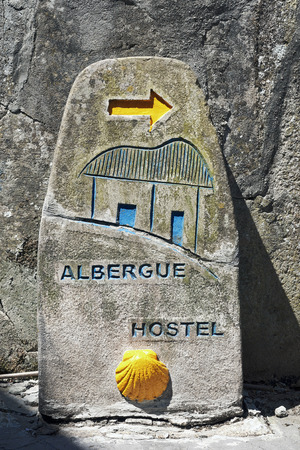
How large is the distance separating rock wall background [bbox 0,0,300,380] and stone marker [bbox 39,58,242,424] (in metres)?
0.45

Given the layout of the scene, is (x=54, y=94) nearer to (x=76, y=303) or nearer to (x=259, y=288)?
(x=76, y=303)

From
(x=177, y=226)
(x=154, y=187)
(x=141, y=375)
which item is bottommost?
(x=141, y=375)

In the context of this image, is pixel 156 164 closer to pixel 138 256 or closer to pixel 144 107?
pixel 144 107

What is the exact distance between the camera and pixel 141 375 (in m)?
1.90

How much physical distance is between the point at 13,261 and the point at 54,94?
0.75 metres

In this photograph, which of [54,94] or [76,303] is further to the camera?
[54,94]

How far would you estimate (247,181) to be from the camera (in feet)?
7.81

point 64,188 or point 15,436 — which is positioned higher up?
point 64,188

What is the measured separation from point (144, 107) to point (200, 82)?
1.74 feet

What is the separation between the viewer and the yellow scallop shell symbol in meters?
1.91

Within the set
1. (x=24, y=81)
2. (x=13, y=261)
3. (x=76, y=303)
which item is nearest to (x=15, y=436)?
(x=76, y=303)

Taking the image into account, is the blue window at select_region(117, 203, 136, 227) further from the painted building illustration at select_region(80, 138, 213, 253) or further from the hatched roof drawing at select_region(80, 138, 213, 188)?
the hatched roof drawing at select_region(80, 138, 213, 188)

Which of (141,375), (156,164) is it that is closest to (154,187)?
(156,164)

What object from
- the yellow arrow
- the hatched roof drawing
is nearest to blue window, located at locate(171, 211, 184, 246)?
the hatched roof drawing
